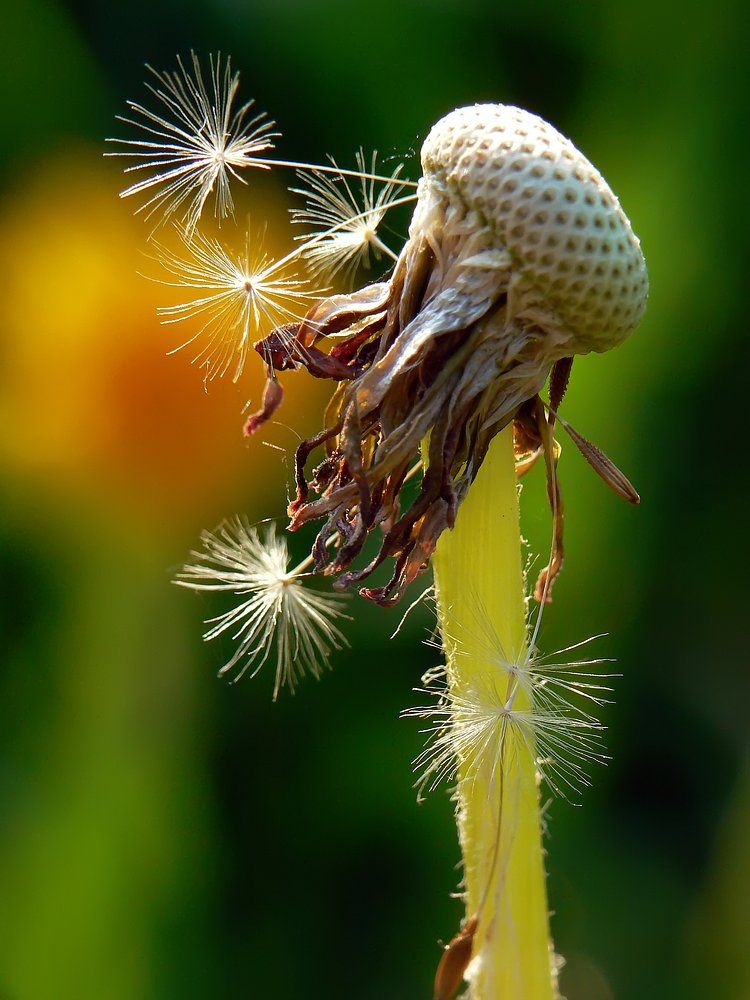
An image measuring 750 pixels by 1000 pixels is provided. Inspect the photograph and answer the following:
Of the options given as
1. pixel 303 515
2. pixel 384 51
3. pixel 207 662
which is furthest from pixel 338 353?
pixel 384 51

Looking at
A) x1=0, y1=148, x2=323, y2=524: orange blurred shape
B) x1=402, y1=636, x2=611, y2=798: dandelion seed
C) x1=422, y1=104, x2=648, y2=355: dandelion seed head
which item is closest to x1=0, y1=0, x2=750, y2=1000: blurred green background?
x1=0, y1=148, x2=323, y2=524: orange blurred shape

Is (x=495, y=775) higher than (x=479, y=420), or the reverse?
(x=479, y=420)

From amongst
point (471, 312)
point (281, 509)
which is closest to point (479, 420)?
point (471, 312)

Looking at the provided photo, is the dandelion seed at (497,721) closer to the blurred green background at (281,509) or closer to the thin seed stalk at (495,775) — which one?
the thin seed stalk at (495,775)

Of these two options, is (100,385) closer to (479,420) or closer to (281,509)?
(281,509)

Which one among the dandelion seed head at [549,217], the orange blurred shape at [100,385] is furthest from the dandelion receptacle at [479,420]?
the orange blurred shape at [100,385]

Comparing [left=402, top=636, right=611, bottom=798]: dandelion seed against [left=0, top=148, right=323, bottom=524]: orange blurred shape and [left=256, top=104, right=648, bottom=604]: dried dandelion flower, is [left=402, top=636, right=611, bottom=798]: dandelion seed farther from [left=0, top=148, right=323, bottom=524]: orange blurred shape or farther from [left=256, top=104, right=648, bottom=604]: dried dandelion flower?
[left=0, top=148, right=323, bottom=524]: orange blurred shape
